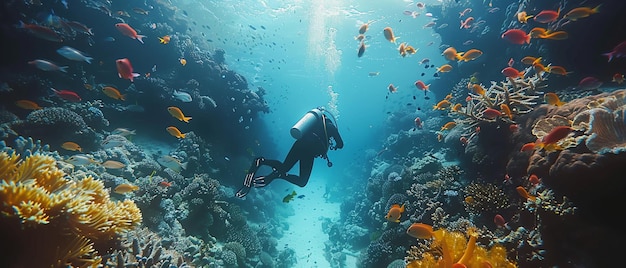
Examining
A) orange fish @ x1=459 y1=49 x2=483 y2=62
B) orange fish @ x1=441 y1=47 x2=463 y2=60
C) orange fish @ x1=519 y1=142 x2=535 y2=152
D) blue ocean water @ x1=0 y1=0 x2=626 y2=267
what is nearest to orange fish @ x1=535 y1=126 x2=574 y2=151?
blue ocean water @ x1=0 y1=0 x2=626 y2=267

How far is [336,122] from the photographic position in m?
8.66

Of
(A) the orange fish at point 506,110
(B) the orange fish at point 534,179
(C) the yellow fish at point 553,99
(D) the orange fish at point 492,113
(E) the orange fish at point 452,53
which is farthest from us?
(E) the orange fish at point 452,53

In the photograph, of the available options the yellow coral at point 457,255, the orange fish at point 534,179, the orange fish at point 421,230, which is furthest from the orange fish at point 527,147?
the orange fish at point 421,230

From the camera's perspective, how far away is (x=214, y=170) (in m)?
13.2

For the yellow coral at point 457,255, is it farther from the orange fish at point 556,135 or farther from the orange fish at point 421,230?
the orange fish at point 556,135

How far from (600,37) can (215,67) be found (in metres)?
17.0

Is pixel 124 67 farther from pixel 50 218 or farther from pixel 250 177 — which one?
pixel 50 218

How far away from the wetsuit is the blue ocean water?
1209 millimetres

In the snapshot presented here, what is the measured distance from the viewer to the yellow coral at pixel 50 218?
223 centimetres

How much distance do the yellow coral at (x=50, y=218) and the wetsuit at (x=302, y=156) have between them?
4.56 m

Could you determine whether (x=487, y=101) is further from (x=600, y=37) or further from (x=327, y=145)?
(x=600, y=37)

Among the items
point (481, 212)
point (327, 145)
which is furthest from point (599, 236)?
point (327, 145)

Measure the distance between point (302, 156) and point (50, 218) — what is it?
5773 mm

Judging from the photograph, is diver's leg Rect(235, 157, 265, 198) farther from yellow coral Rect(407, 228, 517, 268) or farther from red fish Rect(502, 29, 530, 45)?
red fish Rect(502, 29, 530, 45)
